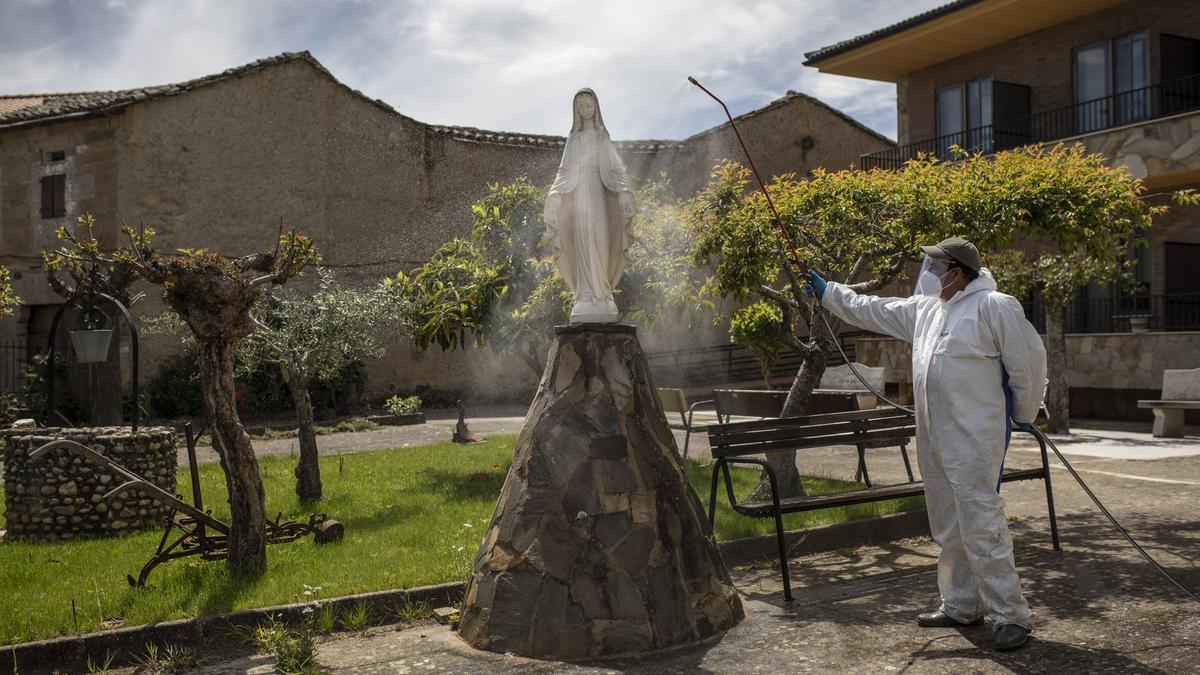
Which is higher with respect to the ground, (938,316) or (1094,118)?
(1094,118)

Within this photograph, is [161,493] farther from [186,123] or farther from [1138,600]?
[186,123]

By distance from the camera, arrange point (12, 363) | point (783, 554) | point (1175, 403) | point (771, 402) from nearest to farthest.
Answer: point (783, 554), point (771, 402), point (1175, 403), point (12, 363)

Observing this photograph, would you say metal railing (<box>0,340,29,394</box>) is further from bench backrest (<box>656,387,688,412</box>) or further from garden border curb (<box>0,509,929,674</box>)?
garden border curb (<box>0,509,929,674</box>)

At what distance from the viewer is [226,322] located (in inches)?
243

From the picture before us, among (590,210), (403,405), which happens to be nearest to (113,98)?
(403,405)

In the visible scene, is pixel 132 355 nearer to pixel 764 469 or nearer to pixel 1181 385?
pixel 764 469

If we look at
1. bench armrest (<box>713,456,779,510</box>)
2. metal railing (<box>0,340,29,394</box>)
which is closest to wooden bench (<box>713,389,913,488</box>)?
bench armrest (<box>713,456,779,510</box>)

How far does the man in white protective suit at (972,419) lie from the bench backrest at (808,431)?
1551mm

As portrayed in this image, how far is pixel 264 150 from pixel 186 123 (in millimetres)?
1684

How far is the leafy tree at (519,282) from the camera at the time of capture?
11.4 m

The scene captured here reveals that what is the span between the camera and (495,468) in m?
11.6

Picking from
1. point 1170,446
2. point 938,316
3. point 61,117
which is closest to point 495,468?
point 938,316

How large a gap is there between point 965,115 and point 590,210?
1815cm

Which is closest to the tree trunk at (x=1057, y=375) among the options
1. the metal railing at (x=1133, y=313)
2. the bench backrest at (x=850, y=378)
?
the bench backrest at (x=850, y=378)
